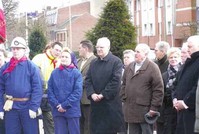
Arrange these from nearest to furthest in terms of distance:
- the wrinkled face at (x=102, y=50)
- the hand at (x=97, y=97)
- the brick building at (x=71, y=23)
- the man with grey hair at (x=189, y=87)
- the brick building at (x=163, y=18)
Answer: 1. the man with grey hair at (x=189, y=87)
2. the hand at (x=97, y=97)
3. the wrinkled face at (x=102, y=50)
4. the brick building at (x=163, y=18)
5. the brick building at (x=71, y=23)

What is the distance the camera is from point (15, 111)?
1032 cm

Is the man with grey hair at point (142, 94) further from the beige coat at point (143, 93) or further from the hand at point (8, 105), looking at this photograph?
the hand at point (8, 105)

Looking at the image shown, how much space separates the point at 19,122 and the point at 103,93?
1.65 meters

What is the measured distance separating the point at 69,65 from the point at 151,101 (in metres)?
1.87

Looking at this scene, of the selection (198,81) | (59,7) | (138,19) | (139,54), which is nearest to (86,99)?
(139,54)

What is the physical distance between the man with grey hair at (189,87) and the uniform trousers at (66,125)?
2648 mm

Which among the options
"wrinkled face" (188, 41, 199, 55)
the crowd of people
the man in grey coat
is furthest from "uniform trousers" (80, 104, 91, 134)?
"wrinkled face" (188, 41, 199, 55)

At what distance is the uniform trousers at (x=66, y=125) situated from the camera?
10.9m

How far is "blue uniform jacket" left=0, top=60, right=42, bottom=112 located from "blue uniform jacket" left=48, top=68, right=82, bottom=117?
20.9 inches

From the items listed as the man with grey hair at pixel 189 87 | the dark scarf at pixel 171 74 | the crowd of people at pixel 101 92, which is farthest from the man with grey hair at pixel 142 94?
the man with grey hair at pixel 189 87

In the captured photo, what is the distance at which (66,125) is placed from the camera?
432 inches

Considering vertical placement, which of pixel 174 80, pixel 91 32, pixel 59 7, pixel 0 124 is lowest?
pixel 0 124

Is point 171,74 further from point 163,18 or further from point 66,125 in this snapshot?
point 163,18

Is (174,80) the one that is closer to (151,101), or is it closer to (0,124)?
(151,101)
